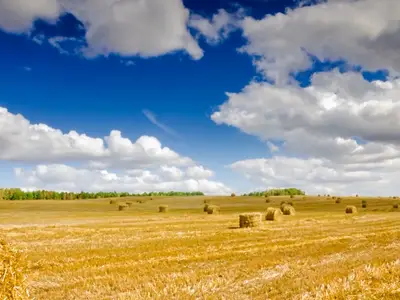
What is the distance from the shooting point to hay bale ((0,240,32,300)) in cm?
975

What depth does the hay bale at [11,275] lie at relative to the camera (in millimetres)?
9750

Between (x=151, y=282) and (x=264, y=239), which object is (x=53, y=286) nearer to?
(x=151, y=282)

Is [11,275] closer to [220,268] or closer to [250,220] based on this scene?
[220,268]

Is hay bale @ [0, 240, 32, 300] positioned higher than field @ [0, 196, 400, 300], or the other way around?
hay bale @ [0, 240, 32, 300]

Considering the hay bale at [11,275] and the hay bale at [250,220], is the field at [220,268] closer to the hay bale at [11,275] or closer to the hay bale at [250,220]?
the hay bale at [11,275]

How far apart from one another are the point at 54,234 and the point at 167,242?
10.3 meters

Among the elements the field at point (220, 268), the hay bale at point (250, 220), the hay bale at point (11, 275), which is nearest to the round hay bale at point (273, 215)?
the hay bale at point (250, 220)

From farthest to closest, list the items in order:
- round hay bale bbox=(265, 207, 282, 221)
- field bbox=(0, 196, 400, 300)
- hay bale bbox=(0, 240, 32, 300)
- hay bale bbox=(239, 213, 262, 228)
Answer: round hay bale bbox=(265, 207, 282, 221)
hay bale bbox=(239, 213, 262, 228)
field bbox=(0, 196, 400, 300)
hay bale bbox=(0, 240, 32, 300)

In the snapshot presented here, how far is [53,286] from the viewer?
13211 mm

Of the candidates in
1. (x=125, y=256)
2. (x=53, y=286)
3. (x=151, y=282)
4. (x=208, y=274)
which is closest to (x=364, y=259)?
(x=208, y=274)

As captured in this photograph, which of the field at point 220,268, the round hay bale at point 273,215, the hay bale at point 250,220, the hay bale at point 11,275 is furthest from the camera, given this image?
the round hay bale at point 273,215

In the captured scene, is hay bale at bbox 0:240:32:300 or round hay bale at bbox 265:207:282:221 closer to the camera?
hay bale at bbox 0:240:32:300

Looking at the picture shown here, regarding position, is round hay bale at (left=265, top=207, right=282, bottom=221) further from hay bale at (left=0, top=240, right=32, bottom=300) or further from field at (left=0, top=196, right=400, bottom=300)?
hay bale at (left=0, top=240, right=32, bottom=300)

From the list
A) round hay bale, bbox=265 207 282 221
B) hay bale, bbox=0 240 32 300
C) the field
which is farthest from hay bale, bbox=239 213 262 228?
hay bale, bbox=0 240 32 300
